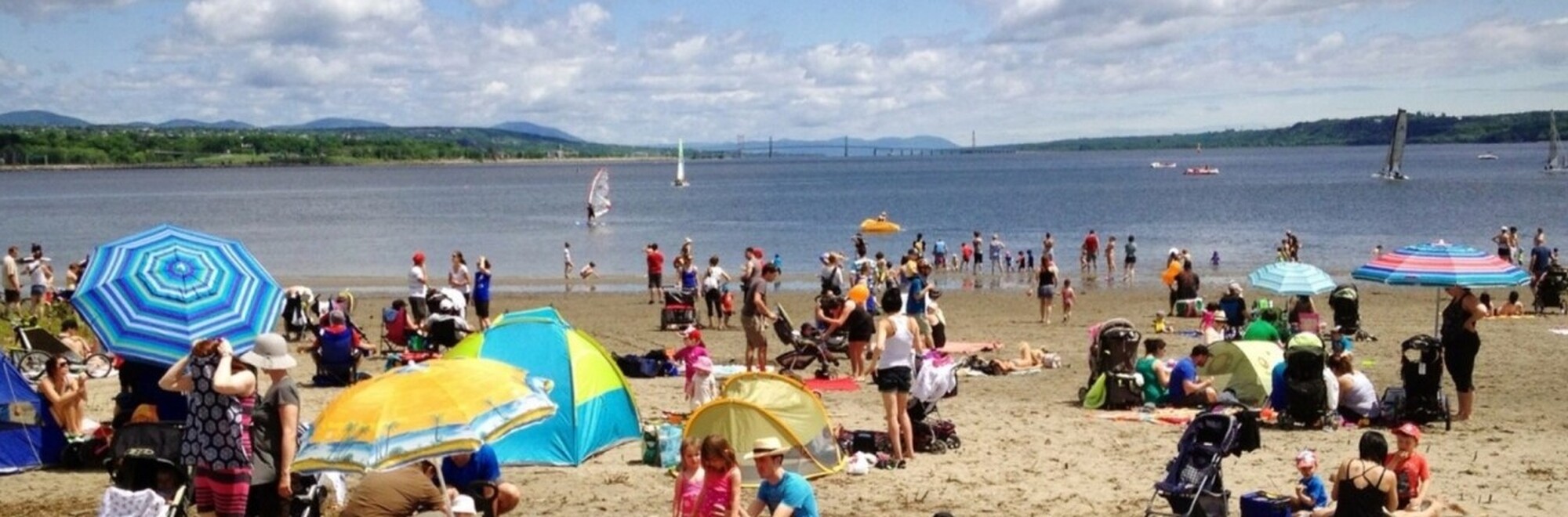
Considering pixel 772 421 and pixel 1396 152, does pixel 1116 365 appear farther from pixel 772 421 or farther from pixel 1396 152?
pixel 1396 152

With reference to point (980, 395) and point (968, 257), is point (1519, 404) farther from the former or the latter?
point (968, 257)

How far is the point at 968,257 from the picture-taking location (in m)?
39.7

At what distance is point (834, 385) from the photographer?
16.5 metres

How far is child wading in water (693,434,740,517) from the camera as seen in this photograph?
27.4 ft

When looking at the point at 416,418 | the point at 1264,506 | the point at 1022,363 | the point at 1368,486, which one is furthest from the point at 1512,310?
the point at 416,418

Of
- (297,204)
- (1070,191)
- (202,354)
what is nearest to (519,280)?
(202,354)

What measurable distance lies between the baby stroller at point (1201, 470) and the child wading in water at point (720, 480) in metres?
3.00

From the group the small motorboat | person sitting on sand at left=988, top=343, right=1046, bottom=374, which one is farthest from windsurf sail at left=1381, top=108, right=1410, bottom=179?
person sitting on sand at left=988, top=343, right=1046, bottom=374

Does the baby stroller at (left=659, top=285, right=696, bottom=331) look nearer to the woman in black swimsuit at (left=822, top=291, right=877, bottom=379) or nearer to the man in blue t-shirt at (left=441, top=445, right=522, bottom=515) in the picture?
the woman in black swimsuit at (left=822, top=291, right=877, bottom=379)

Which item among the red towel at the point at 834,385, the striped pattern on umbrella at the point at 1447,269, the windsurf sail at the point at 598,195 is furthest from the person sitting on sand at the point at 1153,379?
the windsurf sail at the point at 598,195

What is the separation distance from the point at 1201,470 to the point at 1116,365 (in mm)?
5417

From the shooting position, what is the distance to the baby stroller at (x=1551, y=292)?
924 inches

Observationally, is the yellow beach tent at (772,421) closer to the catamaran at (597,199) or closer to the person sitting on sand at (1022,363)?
the person sitting on sand at (1022,363)

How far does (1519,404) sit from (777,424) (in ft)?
27.1
